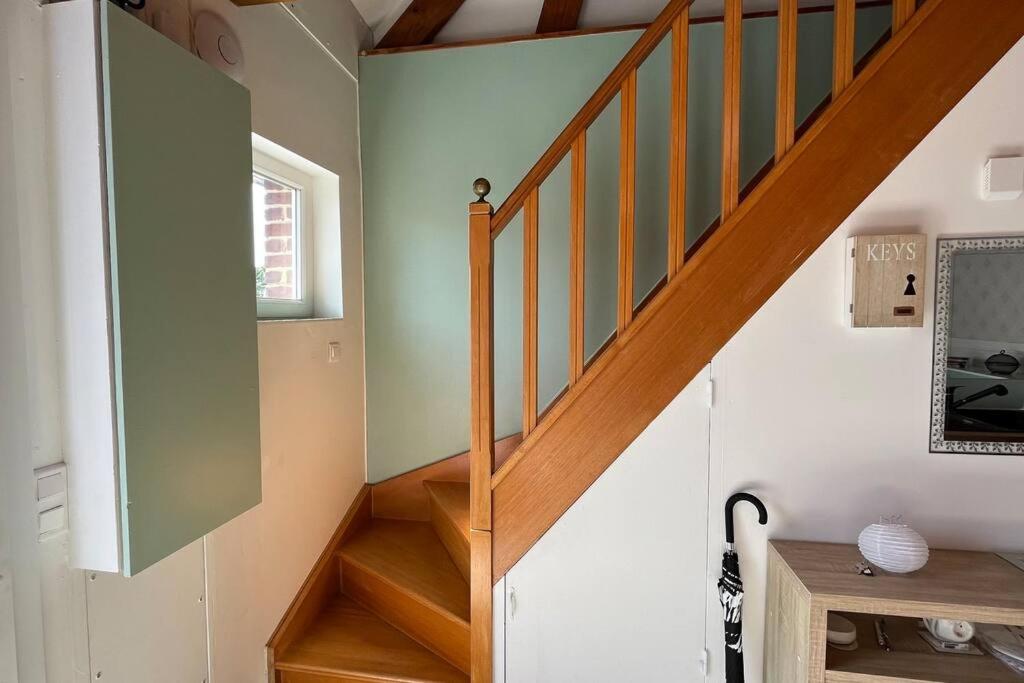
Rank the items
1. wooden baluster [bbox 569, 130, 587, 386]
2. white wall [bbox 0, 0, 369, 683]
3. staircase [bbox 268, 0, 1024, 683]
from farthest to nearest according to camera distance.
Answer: wooden baluster [bbox 569, 130, 587, 386] → staircase [bbox 268, 0, 1024, 683] → white wall [bbox 0, 0, 369, 683]

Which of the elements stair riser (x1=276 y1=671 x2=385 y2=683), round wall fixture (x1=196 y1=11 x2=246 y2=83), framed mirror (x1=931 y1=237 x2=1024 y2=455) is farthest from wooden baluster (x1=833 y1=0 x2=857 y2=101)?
stair riser (x1=276 y1=671 x2=385 y2=683)

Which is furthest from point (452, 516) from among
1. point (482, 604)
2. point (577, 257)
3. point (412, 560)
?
point (577, 257)

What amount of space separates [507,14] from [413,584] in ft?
8.68

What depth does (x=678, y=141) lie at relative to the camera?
1488mm

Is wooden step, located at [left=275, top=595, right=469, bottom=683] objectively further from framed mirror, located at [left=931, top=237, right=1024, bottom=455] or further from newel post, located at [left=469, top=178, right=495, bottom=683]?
framed mirror, located at [left=931, top=237, right=1024, bottom=455]

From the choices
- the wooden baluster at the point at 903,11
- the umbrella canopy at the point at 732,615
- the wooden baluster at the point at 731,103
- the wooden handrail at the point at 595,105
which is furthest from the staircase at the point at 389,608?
the wooden baluster at the point at 903,11

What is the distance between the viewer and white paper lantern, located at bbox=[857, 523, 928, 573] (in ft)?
4.20

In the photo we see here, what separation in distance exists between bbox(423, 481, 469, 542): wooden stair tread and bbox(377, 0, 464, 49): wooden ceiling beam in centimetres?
224

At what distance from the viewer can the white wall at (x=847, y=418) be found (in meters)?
1.39

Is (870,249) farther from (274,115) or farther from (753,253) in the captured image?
(274,115)

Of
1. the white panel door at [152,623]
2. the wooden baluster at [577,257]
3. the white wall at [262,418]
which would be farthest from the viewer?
the wooden baluster at [577,257]

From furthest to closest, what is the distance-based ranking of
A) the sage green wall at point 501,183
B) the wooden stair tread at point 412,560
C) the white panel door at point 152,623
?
the sage green wall at point 501,183 < the wooden stair tread at point 412,560 < the white panel door at point 152,623

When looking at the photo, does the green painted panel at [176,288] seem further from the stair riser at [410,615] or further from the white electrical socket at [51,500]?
the stair riser at [410,615]

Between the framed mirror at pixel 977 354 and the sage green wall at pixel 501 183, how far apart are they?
104 centimetres
